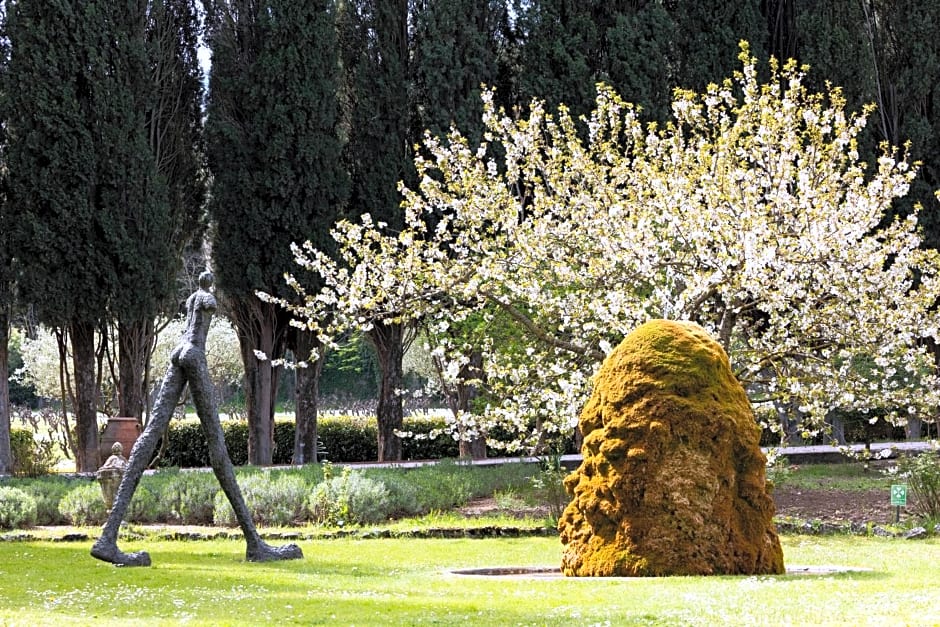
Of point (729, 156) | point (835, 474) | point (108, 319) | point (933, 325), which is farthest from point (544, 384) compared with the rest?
point (108, 319)

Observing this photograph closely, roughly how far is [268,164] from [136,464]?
1186 centimetres

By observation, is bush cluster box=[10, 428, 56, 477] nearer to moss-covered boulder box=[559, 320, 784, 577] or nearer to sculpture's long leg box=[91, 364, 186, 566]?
sculpture's long leg box=[91, 364, 186, 566]

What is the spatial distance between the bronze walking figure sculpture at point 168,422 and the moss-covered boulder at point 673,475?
3.02 m

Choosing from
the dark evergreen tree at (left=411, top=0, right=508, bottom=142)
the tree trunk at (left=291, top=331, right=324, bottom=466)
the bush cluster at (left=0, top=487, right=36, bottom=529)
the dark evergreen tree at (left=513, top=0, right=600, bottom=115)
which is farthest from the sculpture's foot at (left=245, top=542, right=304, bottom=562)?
the dark evergreen tree at (left=513, top=0, right=600, bottom=115)

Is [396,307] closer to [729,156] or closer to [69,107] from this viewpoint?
[729,156]

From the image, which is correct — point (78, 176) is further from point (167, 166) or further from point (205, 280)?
point (205, 280)

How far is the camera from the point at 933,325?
1223cm

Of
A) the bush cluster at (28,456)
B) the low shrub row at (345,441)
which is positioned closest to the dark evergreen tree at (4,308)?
the bush cluster at (28,456)

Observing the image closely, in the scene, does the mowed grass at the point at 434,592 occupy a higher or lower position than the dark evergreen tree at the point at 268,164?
lower

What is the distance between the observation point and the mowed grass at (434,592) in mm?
5852

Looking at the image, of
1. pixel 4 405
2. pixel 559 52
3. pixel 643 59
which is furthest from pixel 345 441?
pixel 643 59

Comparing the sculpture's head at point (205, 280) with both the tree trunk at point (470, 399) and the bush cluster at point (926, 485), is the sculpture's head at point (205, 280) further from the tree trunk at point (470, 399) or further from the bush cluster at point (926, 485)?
the tree trunk at point (470, 399)

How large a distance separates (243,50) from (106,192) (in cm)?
405

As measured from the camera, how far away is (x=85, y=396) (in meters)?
18.8
